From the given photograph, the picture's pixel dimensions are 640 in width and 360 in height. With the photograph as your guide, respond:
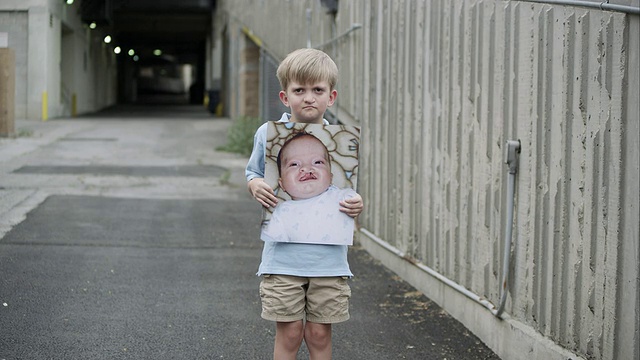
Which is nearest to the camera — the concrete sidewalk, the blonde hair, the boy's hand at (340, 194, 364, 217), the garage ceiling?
the blonde hair

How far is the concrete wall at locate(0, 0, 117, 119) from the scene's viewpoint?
41.4 feet

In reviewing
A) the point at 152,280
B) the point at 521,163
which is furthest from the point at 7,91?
the point at 521,163

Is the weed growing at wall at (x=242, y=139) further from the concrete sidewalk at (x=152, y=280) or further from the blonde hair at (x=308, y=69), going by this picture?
the blonde hair at (x=308, y=69)

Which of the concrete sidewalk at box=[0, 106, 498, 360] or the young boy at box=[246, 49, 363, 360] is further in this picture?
the concrete sidewalk at box=[0, 106, 498, 360]

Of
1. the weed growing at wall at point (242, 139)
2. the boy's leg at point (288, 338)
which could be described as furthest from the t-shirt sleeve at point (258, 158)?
the weed growing at wall at point (242, 139)

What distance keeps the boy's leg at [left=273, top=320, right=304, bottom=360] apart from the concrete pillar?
861 cm

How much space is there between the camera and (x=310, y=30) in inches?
495

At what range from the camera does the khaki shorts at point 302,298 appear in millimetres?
3915

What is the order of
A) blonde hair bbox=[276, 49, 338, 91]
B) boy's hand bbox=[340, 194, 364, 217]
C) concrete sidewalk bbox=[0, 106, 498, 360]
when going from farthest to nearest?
1. concrete sidewalk bbox=[0, 106, 498, 360]
2. boy's hand bbox=[340, 194, 364, 217]
3. blonde hair bbox=[276, 49, 338, 91]

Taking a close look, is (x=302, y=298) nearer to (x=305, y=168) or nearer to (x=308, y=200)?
(x=308, y=200)

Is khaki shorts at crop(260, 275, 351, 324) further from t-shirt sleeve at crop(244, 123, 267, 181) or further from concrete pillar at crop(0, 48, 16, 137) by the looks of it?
concrete pillar at crop(0, 48, 16, 137)

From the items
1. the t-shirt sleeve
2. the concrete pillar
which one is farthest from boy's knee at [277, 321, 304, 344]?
the concrete pillar

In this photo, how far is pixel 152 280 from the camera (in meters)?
6.94

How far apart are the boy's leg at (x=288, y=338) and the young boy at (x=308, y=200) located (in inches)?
14.3
